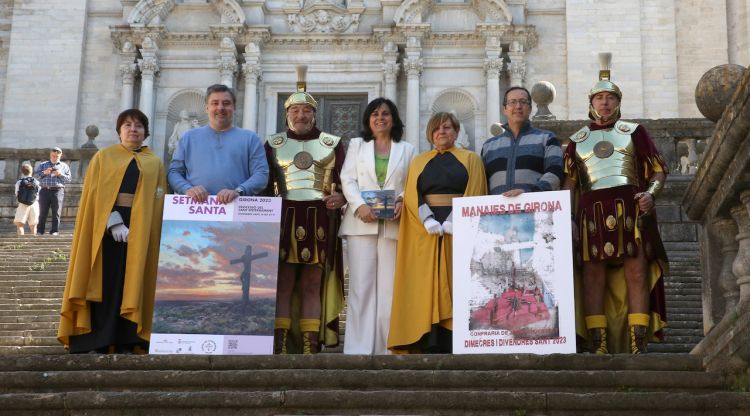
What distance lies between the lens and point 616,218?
800cm

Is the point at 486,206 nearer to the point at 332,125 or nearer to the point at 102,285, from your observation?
the point at 102,285

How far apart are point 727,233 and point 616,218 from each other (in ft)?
2.70

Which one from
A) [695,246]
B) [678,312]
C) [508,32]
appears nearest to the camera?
[678,312]

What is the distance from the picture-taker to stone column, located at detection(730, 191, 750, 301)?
6.86m

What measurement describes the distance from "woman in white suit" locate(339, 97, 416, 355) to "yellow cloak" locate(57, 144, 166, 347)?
1.40 metres

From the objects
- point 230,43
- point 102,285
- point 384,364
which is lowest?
point 384,364

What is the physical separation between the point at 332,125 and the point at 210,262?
15.4 m

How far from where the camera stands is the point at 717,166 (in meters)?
7.19

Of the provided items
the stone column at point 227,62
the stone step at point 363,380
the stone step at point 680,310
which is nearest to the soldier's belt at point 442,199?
the stone step at point 363,380

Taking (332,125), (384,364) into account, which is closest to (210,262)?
(384,364)

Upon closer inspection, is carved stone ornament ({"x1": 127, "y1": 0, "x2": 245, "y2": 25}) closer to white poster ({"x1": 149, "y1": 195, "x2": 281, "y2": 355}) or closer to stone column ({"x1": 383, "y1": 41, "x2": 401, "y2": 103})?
stone column ({"x1": 383, "y1": 41, "x2": 401, "y2": 103})

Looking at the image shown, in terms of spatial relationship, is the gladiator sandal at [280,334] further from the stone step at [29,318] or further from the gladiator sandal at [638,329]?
the stone step at [29,318]

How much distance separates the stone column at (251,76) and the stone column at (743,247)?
16.2 metres

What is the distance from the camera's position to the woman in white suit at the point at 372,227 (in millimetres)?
8180
